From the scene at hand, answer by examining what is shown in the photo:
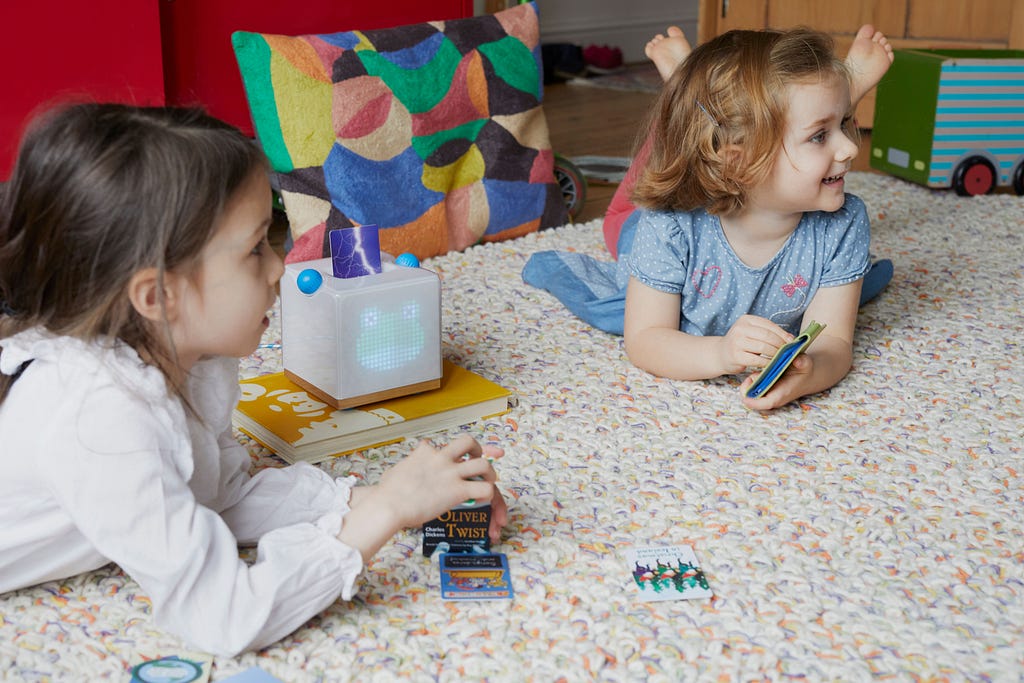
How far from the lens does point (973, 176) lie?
2.40 meters

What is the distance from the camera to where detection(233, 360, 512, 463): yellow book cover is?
3.99 feet

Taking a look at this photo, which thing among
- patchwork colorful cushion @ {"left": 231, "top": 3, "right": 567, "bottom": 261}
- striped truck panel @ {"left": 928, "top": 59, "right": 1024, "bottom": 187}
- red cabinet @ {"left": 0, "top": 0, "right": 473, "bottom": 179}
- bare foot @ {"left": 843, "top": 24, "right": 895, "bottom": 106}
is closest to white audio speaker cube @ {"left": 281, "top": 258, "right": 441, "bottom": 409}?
patchwork colorful cushion @ {"left": 231, "top": 3, "right": 567, "bottom": 261}

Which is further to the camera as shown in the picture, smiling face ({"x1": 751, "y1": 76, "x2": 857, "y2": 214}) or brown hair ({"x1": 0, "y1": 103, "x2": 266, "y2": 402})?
smiling face ({"x1": 751, "y1": 76, "x2": 857, "y2": 214})

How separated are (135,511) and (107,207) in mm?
226

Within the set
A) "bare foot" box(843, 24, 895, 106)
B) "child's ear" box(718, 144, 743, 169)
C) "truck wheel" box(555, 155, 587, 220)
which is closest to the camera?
"child's ear" box(718, 144, 743, 169)

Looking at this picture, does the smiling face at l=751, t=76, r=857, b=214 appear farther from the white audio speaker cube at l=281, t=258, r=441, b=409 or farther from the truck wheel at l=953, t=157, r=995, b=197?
the truck wheel at l=953, t=157, r=995, b=197

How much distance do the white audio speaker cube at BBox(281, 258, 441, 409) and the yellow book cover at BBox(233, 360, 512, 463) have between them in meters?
0.02

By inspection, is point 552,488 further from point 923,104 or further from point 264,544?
point 923,104

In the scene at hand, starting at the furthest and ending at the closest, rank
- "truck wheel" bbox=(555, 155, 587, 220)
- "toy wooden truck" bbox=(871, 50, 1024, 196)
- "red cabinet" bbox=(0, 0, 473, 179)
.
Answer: "toy wooden truck" bbox=(871, 50, 1024, 196)
"truck wheel" bbox=(555, 155, 587, 220)
"red cabinet" bbox=(0, 0, 473, 179)

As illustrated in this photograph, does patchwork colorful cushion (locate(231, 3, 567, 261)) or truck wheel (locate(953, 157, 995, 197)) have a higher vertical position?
patchwork colorful cushion (locate(231, 3, 567, 261))

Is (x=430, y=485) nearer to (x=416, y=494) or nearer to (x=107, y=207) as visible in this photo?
(x=416, y=494)

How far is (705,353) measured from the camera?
1372mm

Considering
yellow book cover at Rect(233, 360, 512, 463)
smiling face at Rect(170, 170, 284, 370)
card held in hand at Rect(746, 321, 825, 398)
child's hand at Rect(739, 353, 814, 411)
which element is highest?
smiling face at Rect(170, 170, 284, 370)

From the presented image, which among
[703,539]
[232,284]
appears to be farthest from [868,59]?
[232,284]
